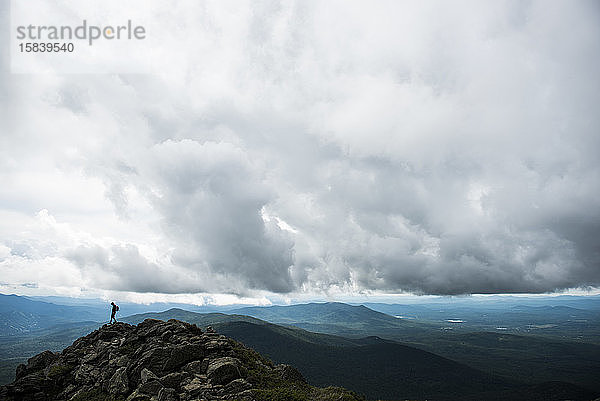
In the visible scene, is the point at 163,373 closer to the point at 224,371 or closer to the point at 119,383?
the point at 119,383

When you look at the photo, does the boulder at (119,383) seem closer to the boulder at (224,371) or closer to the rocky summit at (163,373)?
the rocky summit at (163,373)

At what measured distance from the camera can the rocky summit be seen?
44188 millimetres

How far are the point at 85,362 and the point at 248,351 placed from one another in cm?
3110

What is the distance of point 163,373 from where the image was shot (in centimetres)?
5006

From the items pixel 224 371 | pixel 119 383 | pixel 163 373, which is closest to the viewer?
pixel 224 371

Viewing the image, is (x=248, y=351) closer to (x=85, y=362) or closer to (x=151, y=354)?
(x=151, y=354)

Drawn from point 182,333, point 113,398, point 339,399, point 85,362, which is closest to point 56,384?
point 85,362

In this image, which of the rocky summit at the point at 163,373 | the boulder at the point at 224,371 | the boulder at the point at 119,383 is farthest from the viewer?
the boulder at the point at 119,383

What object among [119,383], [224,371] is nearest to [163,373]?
[119,383]

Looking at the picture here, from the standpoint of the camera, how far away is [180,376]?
4756 cm

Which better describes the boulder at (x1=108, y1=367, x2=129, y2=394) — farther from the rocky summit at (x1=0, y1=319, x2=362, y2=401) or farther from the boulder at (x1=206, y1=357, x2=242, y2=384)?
the boulder at (x1=206, y1=357, x2=242, y2=384)

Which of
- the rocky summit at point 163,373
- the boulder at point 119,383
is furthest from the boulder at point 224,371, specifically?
the boulder at point 119,383

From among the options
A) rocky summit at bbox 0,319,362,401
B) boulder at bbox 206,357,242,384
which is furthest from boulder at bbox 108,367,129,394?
boulder at bbox 206,357,242,384

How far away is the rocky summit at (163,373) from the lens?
44188 millimetres
